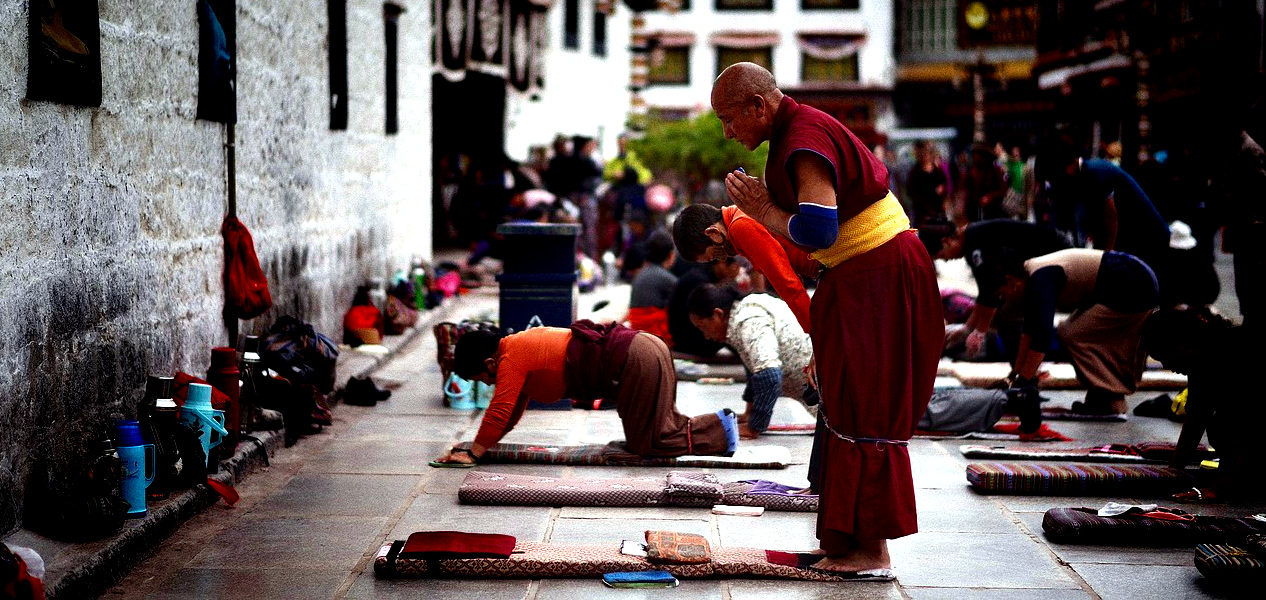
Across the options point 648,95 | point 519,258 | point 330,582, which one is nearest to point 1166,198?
point 519,258

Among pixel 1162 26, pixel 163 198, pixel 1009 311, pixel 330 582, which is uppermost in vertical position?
pixel 1162 26

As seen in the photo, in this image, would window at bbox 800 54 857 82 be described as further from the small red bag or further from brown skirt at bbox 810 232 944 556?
brown skirt at bbox 810 232 944 556

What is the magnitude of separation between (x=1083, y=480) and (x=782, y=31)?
40768 millimetres

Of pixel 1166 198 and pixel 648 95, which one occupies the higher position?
pixel 648 95

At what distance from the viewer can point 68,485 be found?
5.06 metres

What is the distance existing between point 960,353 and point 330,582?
5.83 meters

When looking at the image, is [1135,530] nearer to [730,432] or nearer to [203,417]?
[730,432]

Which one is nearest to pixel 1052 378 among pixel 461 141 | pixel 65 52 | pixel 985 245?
pixel 985 245

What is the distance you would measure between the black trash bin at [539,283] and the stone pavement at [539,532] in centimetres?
88

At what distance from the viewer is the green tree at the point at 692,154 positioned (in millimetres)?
19953

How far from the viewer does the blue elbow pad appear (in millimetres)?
4336

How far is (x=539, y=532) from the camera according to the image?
5340mm

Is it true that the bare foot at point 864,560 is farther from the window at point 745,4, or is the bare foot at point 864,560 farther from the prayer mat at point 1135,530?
the window at point 745,4

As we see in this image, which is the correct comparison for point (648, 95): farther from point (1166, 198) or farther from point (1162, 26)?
point (1166, 198)
